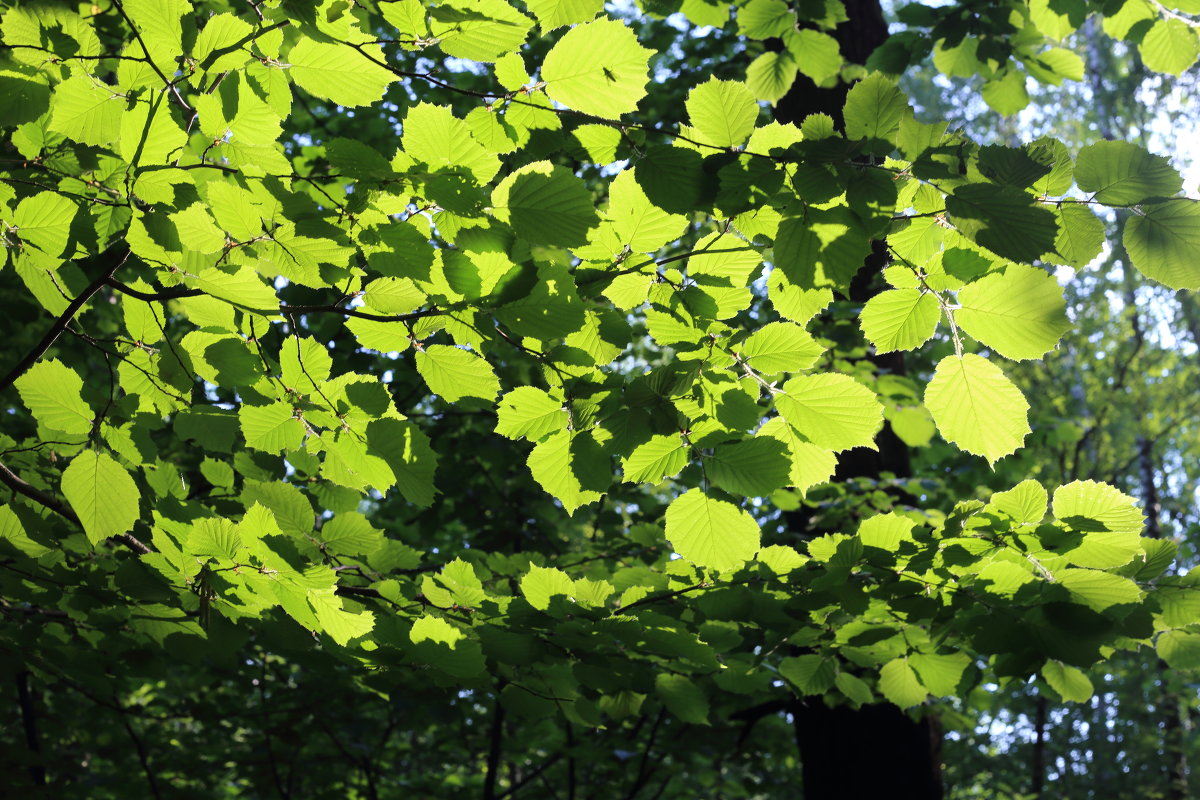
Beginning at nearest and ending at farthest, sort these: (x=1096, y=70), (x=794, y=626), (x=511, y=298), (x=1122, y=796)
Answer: (x=511, y=298) → (x=794, y=626) → (x=1122, y=796) → (x=1096, y=70)

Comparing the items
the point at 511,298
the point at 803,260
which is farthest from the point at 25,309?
the point at 803,260

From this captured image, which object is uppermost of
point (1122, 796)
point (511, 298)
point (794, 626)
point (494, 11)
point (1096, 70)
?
point (1096, 70)

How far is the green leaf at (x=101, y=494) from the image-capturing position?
4.93 feet

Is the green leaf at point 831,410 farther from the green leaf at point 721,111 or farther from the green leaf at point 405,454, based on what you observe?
the green leaf at point 405,454

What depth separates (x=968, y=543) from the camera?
1.72 meters

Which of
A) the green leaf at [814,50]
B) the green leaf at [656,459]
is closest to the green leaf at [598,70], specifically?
the green leaf at [656,459]

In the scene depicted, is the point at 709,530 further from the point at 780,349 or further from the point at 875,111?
the point at 875,111

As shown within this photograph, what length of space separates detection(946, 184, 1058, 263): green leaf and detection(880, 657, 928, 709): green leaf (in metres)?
1.44

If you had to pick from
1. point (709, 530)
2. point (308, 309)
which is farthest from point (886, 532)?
point (308, 309)

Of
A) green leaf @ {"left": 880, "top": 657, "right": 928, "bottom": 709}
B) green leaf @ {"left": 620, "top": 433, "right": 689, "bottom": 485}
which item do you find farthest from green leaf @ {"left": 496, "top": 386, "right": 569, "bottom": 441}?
green leaf @ {"left": 880, "top": 657, "right": 928, "bottom": 709}

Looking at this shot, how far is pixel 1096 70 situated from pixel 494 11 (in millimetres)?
17298

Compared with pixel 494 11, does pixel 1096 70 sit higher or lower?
higher

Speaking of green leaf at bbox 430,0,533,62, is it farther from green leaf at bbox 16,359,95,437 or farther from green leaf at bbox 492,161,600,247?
green leaf at bbox 16,359,95,437

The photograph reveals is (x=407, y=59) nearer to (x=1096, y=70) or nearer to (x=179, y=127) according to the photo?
(x=179, y=127)
